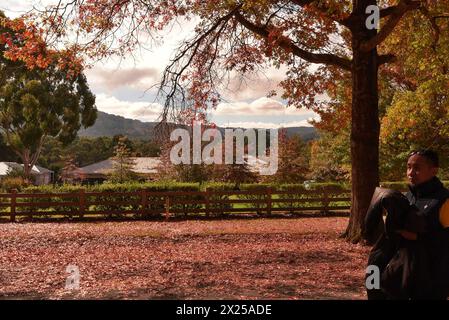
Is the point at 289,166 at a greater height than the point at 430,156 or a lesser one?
greater

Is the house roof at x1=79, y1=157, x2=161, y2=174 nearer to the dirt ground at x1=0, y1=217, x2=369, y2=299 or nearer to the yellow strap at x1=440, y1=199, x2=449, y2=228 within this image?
the dirt ground at x1=0, y1=217, x2=369, y2=299

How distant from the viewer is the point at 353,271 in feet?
26.1

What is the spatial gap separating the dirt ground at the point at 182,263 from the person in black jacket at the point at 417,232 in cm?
306

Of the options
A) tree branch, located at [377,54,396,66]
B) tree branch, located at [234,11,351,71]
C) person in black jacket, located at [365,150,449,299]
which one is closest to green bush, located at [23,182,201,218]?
tree branch, located at [234,11,351,71]

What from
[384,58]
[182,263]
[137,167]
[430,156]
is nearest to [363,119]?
[384,58]

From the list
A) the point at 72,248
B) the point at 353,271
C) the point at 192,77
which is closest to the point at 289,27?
the point at 192,77

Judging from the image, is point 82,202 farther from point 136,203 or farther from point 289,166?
point 289,166

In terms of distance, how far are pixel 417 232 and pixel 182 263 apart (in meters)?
6.23

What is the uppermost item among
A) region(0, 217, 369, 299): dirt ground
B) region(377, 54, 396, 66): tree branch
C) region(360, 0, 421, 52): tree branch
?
region(360, 0, 421, 52): tree branch

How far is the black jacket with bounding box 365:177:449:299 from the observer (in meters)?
3.10

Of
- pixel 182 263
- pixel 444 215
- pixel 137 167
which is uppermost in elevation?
pixel 137 167

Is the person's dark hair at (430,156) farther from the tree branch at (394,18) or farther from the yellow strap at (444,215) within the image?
the tree branch at (394,18)

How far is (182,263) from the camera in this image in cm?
873

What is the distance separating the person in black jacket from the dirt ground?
10.0 feet
